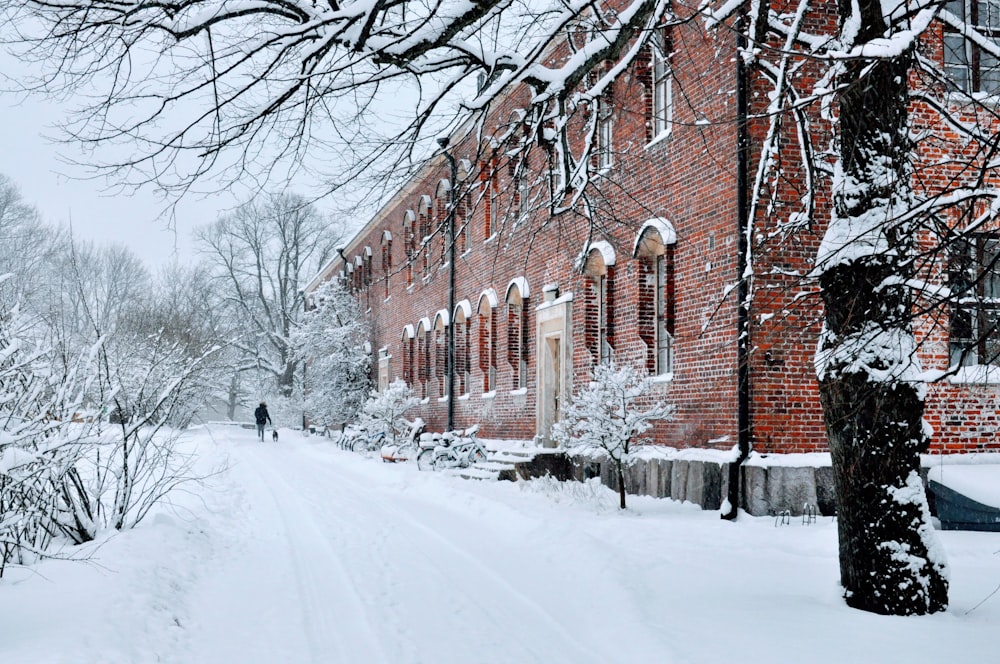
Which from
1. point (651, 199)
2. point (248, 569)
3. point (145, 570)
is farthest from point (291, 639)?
point (651, 199)

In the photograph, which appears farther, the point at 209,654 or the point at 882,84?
the point at 882,84

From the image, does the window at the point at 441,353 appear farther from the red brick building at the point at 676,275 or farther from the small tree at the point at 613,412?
the small tree at the point at 613,412

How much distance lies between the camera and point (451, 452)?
64.5ft

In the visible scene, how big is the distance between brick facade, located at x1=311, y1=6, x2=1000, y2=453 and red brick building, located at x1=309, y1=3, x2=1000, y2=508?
29mm

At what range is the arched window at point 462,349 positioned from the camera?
24.3 m

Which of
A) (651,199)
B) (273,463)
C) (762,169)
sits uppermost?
(651,199)

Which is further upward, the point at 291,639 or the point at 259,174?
the point at 259,174

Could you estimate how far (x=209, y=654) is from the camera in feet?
18.4

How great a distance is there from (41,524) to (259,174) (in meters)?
3.44

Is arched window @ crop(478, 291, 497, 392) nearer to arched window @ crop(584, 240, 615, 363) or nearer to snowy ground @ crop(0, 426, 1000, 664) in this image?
arched window @ crop(584, 240, 615, 363)

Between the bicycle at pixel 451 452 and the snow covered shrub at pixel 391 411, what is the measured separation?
6737 mm

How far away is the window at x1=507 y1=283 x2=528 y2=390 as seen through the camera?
20.3 metres

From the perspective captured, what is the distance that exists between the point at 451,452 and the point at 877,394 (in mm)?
14253

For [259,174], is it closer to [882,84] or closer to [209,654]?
[209,654]
